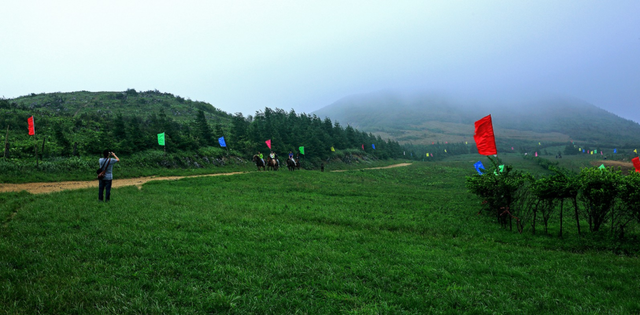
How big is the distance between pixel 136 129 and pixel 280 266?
31.9 meters

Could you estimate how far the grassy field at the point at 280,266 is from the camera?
493cm

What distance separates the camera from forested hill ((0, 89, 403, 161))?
87.7ft

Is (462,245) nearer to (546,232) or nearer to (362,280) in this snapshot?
(546,232)

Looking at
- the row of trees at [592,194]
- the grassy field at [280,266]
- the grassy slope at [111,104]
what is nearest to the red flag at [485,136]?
the row of trees at [592,194]

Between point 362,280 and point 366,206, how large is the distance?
9.67m

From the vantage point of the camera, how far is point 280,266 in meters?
6.44

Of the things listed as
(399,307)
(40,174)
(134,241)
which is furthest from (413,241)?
(40,174)

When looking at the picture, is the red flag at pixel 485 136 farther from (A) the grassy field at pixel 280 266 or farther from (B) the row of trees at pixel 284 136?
(B) the row of trees at pixel 284 136

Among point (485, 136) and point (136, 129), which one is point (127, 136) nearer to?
point (136, 129)

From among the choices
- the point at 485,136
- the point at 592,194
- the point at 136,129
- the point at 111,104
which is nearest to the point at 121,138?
the point at 136,129

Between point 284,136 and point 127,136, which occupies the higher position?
point 284,136

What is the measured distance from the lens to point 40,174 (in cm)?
2056

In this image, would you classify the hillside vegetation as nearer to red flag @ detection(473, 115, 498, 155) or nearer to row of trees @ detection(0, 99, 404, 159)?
row of trees @ detection(0, 99, 404, 159)

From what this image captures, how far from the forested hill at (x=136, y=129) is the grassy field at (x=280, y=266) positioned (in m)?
18.9
